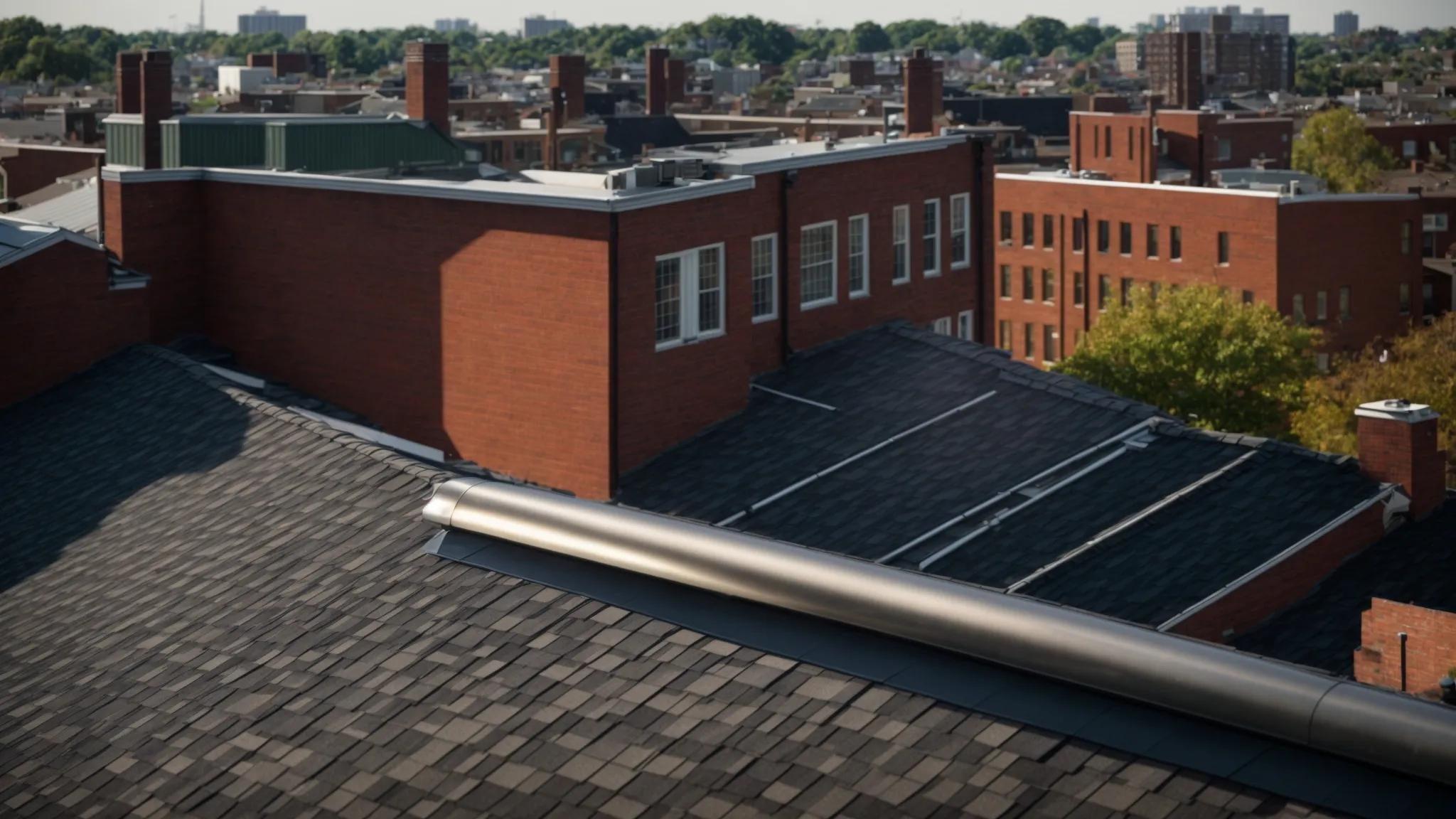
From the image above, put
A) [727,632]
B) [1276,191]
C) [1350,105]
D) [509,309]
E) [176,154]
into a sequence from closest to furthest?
1. [727,632]
2. [509,309]
3. [176,154]
4. [1276,191]
5. [1350,105]

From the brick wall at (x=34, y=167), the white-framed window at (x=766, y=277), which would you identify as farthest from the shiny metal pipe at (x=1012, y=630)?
the brick wall at (x=34, y=167)

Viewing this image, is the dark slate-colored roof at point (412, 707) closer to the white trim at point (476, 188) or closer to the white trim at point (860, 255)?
the white trim at point (476, 188)

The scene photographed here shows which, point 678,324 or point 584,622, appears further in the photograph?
point 678,324

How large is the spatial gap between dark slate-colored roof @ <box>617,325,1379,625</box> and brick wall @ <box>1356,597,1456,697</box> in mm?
2512

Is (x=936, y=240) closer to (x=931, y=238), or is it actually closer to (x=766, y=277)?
(x=931, y=238)

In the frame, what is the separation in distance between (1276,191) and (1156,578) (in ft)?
204

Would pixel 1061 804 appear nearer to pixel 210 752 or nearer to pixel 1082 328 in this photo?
pixel 210 752

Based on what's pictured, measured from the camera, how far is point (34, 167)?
8225 centimetres

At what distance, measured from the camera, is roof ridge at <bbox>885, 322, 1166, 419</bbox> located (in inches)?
1436

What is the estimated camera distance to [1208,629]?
3028 cm

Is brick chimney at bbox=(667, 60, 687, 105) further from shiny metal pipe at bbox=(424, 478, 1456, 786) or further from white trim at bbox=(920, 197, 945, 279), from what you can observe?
shiny metal pipe at bbox=(424, 478, 1456, 786)

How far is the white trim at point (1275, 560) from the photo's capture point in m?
29.5

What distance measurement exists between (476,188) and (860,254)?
12315mm

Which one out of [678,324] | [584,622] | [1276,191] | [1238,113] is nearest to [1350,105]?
[1238,113]
